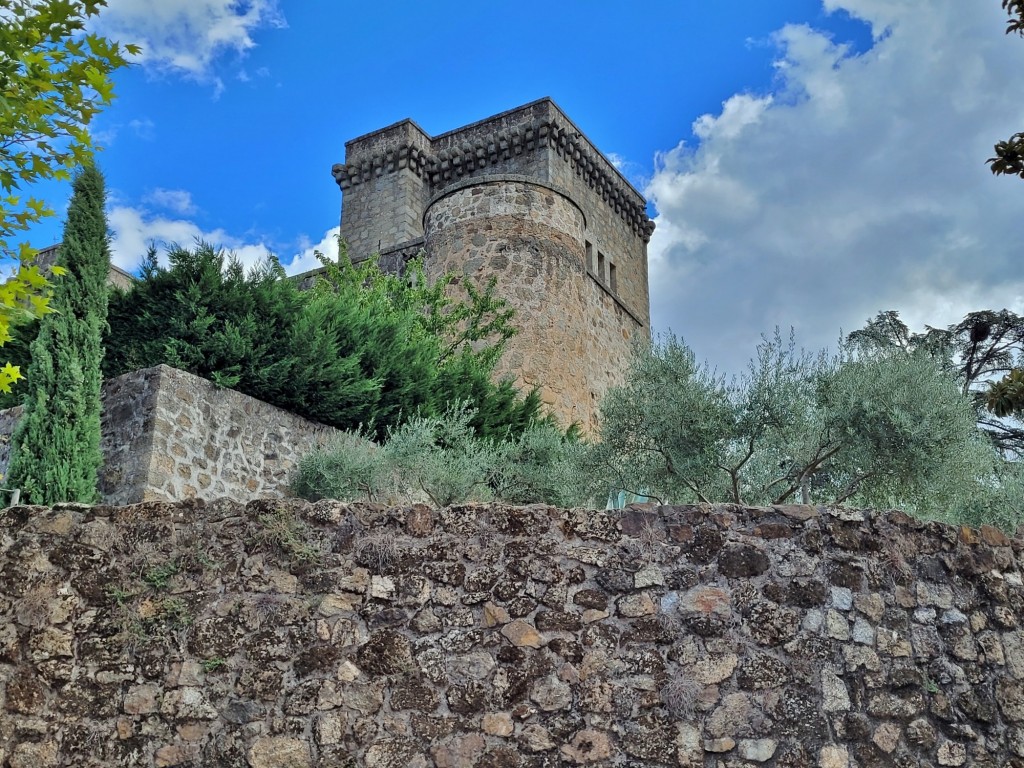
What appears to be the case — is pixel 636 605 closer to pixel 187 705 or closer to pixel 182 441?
pixel 187 705

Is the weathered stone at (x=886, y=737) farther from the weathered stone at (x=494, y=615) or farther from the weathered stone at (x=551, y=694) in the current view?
the weathered stone at (x=494, y=615)

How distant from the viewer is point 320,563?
5.75m

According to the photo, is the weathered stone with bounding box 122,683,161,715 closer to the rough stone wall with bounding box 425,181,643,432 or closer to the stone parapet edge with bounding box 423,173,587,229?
the rough stone wall with bounding box 425,181,643,432

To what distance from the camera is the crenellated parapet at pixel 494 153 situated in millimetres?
22938

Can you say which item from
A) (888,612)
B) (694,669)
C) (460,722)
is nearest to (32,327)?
(460,722)

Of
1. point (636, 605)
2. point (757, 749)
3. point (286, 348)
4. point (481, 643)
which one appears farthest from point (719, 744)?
point (286, 348)

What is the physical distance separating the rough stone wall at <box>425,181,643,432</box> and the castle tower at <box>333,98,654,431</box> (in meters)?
0.02

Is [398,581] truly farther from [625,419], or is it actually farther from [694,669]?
[625,419]

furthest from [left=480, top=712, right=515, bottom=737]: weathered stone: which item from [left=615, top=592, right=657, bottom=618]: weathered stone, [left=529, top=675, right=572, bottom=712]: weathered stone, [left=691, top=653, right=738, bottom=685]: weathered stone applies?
[left=691, top=653, right=738, bottom=685]: weathered stone

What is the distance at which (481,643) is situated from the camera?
559 cm

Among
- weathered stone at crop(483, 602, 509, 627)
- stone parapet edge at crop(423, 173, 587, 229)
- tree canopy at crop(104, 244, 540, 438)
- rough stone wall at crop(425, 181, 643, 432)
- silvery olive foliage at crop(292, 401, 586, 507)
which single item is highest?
stone parapet edge at crop(423, 173, 587, 229)

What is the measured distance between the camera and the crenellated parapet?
22.9 metres

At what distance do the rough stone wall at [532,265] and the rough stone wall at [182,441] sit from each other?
274 inches

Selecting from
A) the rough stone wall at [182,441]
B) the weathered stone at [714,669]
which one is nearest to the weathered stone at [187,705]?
the weathered stone at [714,669]
